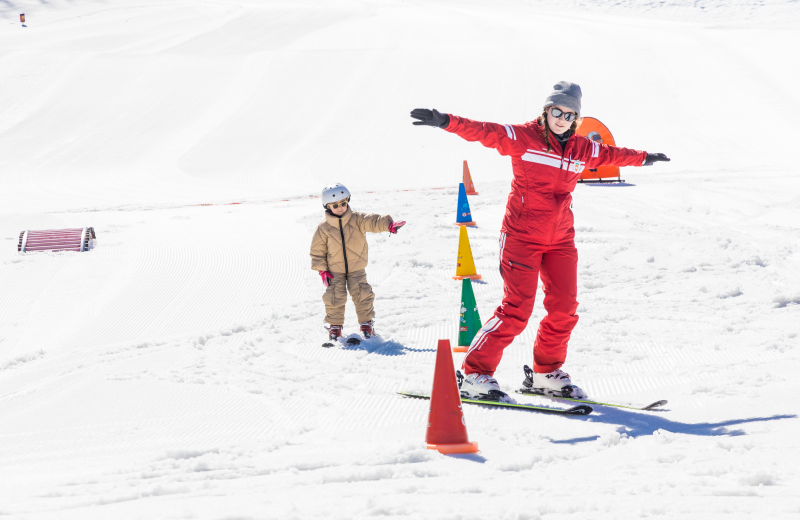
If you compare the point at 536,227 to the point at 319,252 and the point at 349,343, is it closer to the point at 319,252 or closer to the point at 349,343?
the point at 349,343

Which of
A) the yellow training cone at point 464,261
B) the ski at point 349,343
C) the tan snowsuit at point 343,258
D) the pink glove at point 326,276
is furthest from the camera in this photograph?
the yellow training cone at point 464,261

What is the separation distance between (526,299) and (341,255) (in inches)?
89.3

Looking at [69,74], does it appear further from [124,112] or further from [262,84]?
[262,84]

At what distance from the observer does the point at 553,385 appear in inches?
159

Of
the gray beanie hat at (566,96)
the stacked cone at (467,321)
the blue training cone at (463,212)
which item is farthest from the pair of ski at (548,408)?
the blue training cone at (463,212)

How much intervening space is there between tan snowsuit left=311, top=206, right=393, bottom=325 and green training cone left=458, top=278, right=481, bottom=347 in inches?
30.3

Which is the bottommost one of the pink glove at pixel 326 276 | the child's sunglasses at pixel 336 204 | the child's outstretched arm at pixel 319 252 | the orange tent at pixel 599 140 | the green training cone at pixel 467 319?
the green training cone at pixel 467 319

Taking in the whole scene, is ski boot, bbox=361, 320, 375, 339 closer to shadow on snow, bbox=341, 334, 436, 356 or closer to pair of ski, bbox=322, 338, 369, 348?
shadow on snow, bbox=341, 334, 436, 356

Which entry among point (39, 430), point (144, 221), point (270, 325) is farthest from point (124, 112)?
point (39, 430)

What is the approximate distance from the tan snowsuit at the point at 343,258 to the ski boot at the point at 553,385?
1939 millimetres

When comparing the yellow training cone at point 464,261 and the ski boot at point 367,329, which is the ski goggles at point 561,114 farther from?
the yellow training cone at point 464,261

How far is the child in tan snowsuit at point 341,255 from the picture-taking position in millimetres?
5641

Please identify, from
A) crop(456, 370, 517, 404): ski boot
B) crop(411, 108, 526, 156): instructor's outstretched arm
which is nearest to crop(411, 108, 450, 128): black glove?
crop(411, 108, 526, 156): instructor's outstretched arm

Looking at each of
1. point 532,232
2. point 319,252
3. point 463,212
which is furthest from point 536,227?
point 463,212
